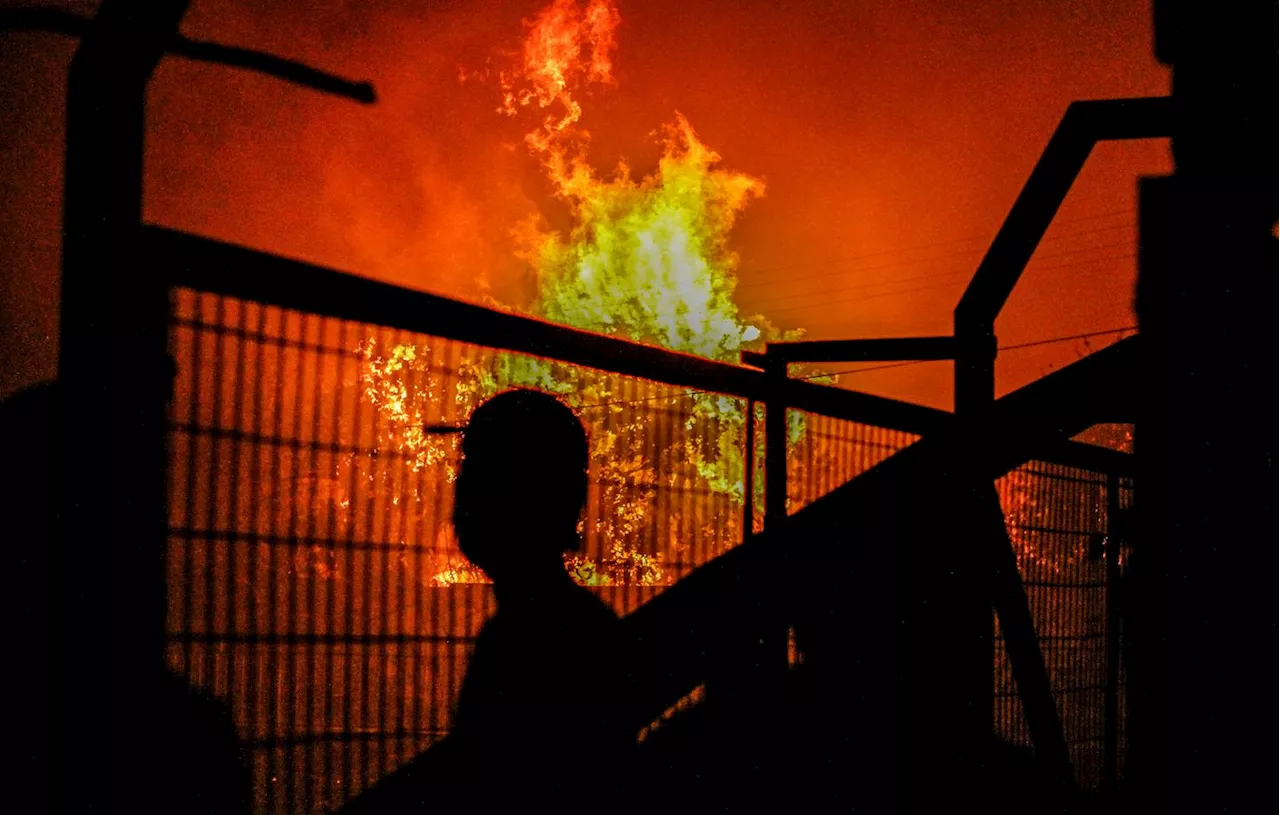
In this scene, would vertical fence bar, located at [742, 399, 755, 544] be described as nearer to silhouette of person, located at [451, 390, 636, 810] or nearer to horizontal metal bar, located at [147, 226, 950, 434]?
horizontal metal bar, located at [147, 226, 950, 434]

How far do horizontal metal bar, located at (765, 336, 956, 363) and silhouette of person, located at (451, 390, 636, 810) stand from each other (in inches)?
57.1

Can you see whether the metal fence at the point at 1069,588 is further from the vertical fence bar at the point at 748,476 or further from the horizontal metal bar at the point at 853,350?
the vertical fence bar at the point at 748,476

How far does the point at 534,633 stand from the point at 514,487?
30 cm

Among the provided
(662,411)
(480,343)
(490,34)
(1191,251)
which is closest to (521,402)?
(480,343)

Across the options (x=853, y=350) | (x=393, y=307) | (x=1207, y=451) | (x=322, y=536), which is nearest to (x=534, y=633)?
(x=322, y=536)

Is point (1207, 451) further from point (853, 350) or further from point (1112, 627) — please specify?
point (1112, 627)

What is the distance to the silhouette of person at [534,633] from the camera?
1420mm

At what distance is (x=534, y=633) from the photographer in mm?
1674

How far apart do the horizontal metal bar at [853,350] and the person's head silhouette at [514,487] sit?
1.48 meters

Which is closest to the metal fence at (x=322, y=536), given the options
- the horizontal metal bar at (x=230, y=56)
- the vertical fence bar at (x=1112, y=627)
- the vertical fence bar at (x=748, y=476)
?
the horizontal metal bar at (x=230, y=56)

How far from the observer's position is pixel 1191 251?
1.36 metres

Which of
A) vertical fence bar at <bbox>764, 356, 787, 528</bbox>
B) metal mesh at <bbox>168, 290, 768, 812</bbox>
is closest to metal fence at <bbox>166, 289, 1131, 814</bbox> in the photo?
metal mesh at <bbox>168, 290, 768, 812</bbox>

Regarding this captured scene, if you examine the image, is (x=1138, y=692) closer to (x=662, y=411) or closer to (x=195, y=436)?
(x=662, y=411)

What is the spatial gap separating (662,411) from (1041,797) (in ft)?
4.89
